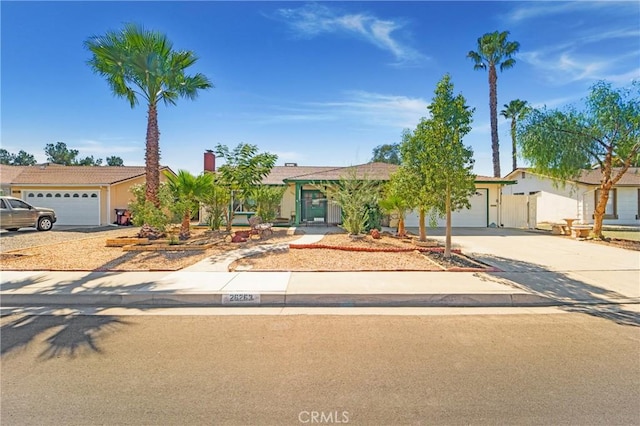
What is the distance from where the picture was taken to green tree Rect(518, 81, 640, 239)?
1284cm

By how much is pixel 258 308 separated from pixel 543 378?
3.98 meters

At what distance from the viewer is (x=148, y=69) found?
38.3ft

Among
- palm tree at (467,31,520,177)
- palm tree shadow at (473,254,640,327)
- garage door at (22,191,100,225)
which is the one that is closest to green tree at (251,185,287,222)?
palm tree shadow at (473,254,640,327)

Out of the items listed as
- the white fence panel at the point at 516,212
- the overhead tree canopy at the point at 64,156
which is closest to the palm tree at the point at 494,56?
the white fence panel at the point at 516,212

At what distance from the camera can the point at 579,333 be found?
4.67 meters

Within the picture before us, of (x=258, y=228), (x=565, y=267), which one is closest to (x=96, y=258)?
(x=258, y=228)

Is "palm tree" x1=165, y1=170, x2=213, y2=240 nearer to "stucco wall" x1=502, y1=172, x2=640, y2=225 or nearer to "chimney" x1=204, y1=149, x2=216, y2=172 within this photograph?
"chimney" x1=204, y1=149, x2=216, y2=172

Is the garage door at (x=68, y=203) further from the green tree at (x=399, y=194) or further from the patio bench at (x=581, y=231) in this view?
the patio bench at (x=581, y=231)

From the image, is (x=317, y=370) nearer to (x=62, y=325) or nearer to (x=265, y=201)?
(x=62, y=325)

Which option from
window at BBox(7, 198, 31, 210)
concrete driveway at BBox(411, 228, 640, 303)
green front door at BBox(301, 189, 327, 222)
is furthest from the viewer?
green front door at BBox(301, 189, 327, 222)

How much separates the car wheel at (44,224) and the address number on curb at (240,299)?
16.5m

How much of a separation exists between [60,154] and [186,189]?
6954cm

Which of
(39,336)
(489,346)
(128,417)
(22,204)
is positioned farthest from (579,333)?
(22,204)

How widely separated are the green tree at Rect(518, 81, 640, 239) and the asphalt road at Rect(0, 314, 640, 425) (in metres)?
10.9
